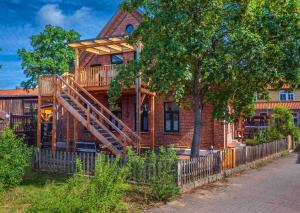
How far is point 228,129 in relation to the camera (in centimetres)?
1977

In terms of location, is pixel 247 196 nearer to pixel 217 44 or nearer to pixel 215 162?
pixel 215 162

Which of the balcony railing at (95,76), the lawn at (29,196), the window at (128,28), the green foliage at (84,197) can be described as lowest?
the lawn at (29,196)

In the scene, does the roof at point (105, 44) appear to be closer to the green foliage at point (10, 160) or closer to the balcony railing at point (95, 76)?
the balcony railing at point (95, 76)

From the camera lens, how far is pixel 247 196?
975 centimetres

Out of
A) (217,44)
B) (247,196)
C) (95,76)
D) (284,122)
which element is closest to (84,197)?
(247,196)

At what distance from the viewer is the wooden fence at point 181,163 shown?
1037 centimetres

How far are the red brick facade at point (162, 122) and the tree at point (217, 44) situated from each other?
497cm

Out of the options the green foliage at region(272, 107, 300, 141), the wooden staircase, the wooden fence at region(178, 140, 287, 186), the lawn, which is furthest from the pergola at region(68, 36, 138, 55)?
the green foliage at region(272, 107, 300, 141)

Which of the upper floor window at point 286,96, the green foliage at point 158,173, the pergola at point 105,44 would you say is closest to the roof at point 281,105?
the upper floor window at point 286,96

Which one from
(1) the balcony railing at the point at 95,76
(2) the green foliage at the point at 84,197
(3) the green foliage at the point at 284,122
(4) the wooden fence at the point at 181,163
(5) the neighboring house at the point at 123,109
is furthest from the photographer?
(3) the green foliage at the point at 284,122

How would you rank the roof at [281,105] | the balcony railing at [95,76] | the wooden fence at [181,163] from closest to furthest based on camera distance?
the wooden fence at [181,163] < the balcony railing at [95,76] < the roof at [281,105]

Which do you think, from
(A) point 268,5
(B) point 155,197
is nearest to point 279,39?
(A) point 268,5

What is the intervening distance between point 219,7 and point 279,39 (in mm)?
2660

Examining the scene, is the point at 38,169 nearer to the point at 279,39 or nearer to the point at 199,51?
the point at 199,51
